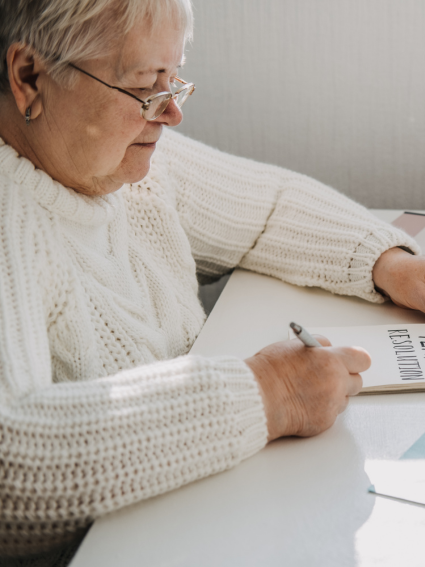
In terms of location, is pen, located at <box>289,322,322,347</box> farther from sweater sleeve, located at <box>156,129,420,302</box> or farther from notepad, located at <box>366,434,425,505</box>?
sweater sleeve, located at <box>156,129,420,302</box>

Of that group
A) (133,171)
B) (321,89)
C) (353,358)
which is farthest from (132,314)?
(321,89)

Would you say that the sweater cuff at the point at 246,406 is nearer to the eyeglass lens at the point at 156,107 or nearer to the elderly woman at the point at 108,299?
the elderly woman at the point at 108,299

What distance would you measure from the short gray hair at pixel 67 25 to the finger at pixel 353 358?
473 mm

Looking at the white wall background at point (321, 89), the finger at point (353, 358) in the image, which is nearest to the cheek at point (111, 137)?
the finger at point (353, 358)

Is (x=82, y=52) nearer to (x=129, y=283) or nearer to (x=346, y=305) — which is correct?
(x=129, y=283)

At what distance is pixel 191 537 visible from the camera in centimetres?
52

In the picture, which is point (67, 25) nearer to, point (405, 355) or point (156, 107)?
point (156, 107)

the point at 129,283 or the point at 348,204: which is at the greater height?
the point at 348,204

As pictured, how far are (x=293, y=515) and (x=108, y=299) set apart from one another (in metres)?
0.38

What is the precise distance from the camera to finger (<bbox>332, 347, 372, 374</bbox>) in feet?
2.31

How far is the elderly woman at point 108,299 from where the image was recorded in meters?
0.56

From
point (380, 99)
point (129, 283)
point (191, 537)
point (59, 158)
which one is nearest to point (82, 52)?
point (59, 158)

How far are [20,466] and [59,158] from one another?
40cm

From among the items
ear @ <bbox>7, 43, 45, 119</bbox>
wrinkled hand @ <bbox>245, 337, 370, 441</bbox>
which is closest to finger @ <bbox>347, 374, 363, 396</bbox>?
wrinkled hand @ <bbox>245, 337, 370, 441</bbox>
